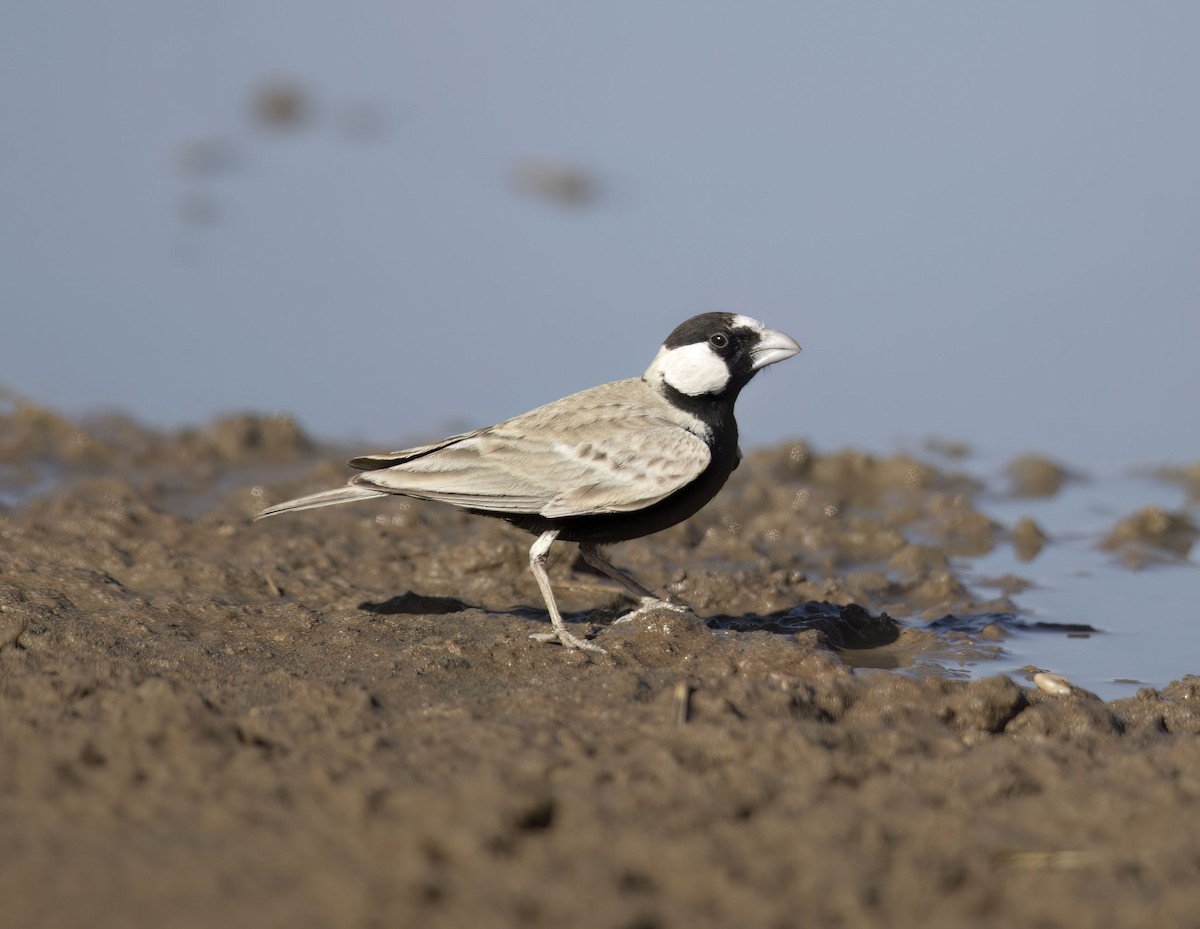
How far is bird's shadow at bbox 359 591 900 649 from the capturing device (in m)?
6.43

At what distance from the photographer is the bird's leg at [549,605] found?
215 inches

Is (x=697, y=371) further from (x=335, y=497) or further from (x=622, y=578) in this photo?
(x=335, y=497)

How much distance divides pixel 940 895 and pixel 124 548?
16.5 ft

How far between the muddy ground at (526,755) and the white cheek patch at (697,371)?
107 centimetres

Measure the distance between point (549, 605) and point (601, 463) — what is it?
662mm

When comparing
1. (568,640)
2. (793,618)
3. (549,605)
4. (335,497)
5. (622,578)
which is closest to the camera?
(568,640)

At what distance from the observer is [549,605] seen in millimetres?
5844

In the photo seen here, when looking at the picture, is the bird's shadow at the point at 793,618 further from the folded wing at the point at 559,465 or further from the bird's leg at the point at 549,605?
the folded wing at the point at 559,465

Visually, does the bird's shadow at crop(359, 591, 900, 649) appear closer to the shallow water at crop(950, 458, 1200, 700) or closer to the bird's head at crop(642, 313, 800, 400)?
the shallow water at crop(950, 458, 1200, 700)

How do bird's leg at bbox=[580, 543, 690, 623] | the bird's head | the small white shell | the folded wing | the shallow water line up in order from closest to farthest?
the small white shell, the folded wing, bird's leg at bbox=[580, 543, 690, 623], the shallow water, the bird's head

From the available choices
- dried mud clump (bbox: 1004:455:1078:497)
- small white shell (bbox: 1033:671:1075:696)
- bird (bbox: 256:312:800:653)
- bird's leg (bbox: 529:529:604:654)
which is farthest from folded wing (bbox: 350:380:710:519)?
dried mud clump (bbox: 1004:455:1078:497)

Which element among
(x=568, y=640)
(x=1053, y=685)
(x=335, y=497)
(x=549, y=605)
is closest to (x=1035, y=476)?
(x=1053, y=685)

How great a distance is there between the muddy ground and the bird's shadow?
0.07 feet

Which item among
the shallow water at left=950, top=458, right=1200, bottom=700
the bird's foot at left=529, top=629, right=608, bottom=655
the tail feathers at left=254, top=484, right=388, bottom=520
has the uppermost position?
the tail feathers at left=254, top=484, right=388, bottom=520
